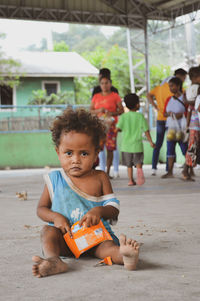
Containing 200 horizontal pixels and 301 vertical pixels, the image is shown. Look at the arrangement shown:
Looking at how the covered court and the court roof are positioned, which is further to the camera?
the court roof

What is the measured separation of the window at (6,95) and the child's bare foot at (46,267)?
21.8 m

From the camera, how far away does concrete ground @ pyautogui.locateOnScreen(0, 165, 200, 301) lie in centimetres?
229

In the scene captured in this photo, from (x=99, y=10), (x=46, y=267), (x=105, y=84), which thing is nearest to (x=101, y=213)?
(x=46, y=267)

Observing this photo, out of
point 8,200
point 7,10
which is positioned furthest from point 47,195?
point 7,10

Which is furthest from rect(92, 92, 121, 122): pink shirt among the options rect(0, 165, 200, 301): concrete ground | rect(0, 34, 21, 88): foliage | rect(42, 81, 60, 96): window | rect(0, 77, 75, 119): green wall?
rect(42, 81, 60, 96): window

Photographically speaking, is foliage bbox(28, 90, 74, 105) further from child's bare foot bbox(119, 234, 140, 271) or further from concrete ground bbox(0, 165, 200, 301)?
child's bare foot bbox(119, 234, 140, 271)

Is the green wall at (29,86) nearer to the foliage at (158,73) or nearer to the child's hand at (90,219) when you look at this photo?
the child's hand at (90,219)

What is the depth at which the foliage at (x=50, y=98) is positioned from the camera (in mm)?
23239

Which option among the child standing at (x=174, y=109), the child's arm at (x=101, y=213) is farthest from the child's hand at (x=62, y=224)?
the child standing at (x=174, y=109)

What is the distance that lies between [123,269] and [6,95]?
2228 cm

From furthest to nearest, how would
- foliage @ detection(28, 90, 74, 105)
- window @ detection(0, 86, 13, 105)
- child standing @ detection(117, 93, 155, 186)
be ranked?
window @ detection(0, 86, 13, 105), foliage @ detection(28, 90, 74, 105), child standing @ detection(117, 93, 155, 186)

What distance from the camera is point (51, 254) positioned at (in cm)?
276

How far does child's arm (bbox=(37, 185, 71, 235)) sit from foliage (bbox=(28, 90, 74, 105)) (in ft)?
66.4

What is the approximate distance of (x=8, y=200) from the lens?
6.31 m
